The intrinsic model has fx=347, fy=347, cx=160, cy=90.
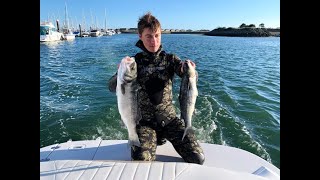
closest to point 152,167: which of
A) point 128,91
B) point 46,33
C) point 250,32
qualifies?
point 128,91

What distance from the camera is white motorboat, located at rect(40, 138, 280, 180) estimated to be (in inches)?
136

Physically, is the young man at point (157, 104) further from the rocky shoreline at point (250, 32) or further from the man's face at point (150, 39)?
the rocky shoreline at point (250, 32)

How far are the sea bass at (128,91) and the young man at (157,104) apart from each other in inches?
23.1

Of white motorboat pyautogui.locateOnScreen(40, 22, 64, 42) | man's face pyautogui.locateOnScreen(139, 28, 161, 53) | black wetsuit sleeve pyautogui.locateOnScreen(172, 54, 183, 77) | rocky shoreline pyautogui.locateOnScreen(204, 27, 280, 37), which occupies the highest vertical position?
rocky shoreline pyautogui.locateOnScreen(204, 27, 280, 37)

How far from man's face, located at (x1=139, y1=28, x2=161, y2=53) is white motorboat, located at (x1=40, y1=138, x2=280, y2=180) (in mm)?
1425

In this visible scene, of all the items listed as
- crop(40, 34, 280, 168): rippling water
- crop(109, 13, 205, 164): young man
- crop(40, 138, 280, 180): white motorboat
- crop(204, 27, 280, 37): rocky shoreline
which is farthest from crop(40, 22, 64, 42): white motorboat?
crop(204, 27, 280, 37): rocky shoreline

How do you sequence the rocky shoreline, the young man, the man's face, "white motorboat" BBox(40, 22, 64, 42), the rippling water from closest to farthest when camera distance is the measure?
1. the man's face
2. the young man
3. the rippling water
4. "white motorboat" BBox(40, 22, 64, 42)
5. the rocky shoreline

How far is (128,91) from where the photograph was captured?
12.0ft

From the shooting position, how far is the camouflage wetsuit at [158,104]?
4410 millimetres

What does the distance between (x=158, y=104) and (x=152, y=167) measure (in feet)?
3.71

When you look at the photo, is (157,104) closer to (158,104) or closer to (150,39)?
(158,104)

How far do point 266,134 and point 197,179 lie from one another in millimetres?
4766

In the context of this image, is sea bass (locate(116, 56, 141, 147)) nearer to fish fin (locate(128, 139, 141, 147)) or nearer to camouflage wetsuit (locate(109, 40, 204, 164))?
fish fin (locate(128, 139, 141, 147))

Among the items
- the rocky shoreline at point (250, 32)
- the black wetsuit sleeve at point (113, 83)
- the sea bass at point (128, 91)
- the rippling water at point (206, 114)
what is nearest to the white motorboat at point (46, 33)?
the rippling water at point (206, 114)
